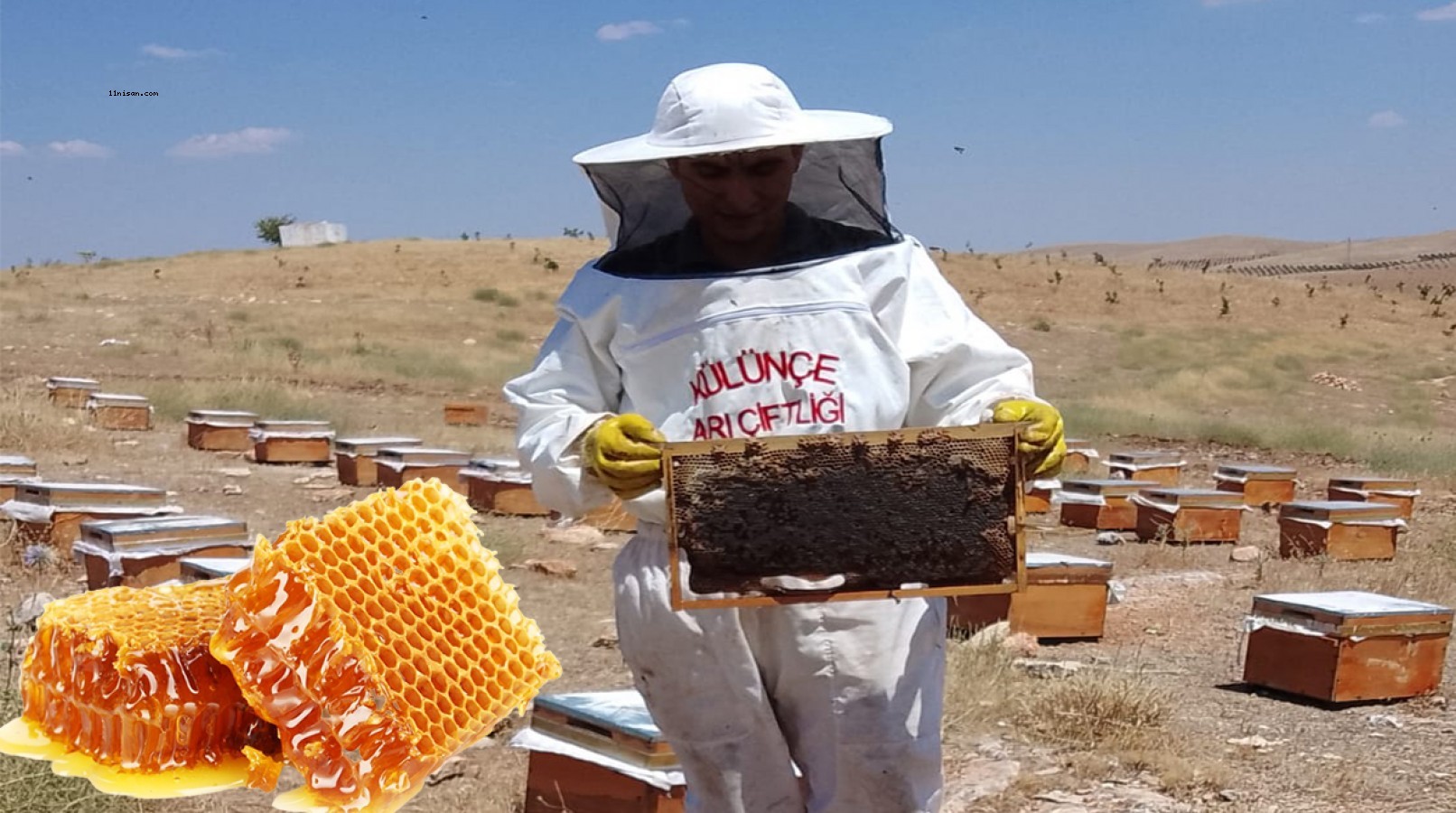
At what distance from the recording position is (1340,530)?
10.1 m

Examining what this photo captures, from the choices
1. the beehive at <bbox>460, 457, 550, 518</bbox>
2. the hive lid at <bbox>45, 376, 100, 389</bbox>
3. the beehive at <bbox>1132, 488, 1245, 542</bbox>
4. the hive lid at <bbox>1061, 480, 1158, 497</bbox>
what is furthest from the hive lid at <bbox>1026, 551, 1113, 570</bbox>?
the hive lid at <bbox>45, 376, 100, 389</bbox>

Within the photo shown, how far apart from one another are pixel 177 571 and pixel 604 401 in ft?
14.2

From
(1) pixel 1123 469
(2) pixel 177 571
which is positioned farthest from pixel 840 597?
(1) pixel 1123 469

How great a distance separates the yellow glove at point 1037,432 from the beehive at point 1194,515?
8307 millimetres

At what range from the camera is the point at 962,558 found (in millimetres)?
2727

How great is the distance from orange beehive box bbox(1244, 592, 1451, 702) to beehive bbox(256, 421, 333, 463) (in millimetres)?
9353

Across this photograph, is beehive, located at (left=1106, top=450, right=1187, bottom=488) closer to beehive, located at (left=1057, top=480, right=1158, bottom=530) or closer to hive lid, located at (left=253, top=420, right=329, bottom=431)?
beehive, located at (left=1057, top=480, right=1158, bottom=530)

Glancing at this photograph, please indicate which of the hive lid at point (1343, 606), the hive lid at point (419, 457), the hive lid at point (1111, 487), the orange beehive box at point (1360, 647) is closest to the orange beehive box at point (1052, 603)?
the hive lid at point (1343, 606)

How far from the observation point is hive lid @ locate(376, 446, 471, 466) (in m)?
11.2

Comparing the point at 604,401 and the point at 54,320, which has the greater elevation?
the point at 604,401

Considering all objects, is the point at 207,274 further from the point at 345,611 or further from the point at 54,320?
the point at 345,611

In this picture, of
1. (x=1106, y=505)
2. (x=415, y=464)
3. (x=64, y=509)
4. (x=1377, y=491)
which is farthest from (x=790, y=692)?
(x=1377, y=491)

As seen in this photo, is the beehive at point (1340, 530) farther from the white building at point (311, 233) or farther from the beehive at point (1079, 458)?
the white building at point (311, 233)

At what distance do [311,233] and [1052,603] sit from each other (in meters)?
49.0
